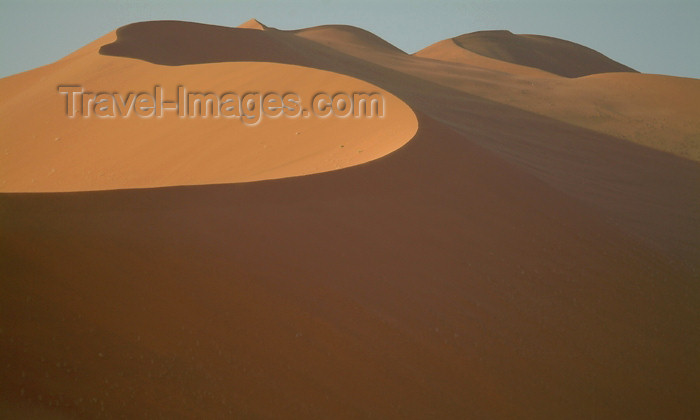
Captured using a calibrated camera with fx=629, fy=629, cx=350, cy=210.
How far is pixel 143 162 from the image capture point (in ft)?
30.8

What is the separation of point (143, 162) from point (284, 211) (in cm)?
507

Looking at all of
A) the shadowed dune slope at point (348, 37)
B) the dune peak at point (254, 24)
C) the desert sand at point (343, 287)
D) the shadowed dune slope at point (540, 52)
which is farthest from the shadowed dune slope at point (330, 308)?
the shadowed dune slope at point (540, 52)

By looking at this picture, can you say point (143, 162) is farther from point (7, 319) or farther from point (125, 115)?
point (7, 319)

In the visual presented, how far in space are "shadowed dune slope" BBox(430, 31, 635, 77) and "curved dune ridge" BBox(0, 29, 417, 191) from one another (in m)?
26.4

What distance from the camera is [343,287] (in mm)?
→ 4590

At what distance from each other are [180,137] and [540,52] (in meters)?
33.6

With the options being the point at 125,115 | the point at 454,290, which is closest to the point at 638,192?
the point at 454,290

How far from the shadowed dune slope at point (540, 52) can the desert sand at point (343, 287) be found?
29.3 meters

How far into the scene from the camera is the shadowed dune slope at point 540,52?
36.9 meters

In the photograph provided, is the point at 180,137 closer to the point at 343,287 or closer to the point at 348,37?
the point at 343,287

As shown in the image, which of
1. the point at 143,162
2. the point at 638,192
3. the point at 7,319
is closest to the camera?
the point at 7,319

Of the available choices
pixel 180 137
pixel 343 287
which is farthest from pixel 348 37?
pixel 343 287

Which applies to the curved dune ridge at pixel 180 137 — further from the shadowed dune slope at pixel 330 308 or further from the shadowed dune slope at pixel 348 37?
the shadowed dune slope at pixel 348 37

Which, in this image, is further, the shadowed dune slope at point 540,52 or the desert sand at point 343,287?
the shadowed dune slope at point 540,52
